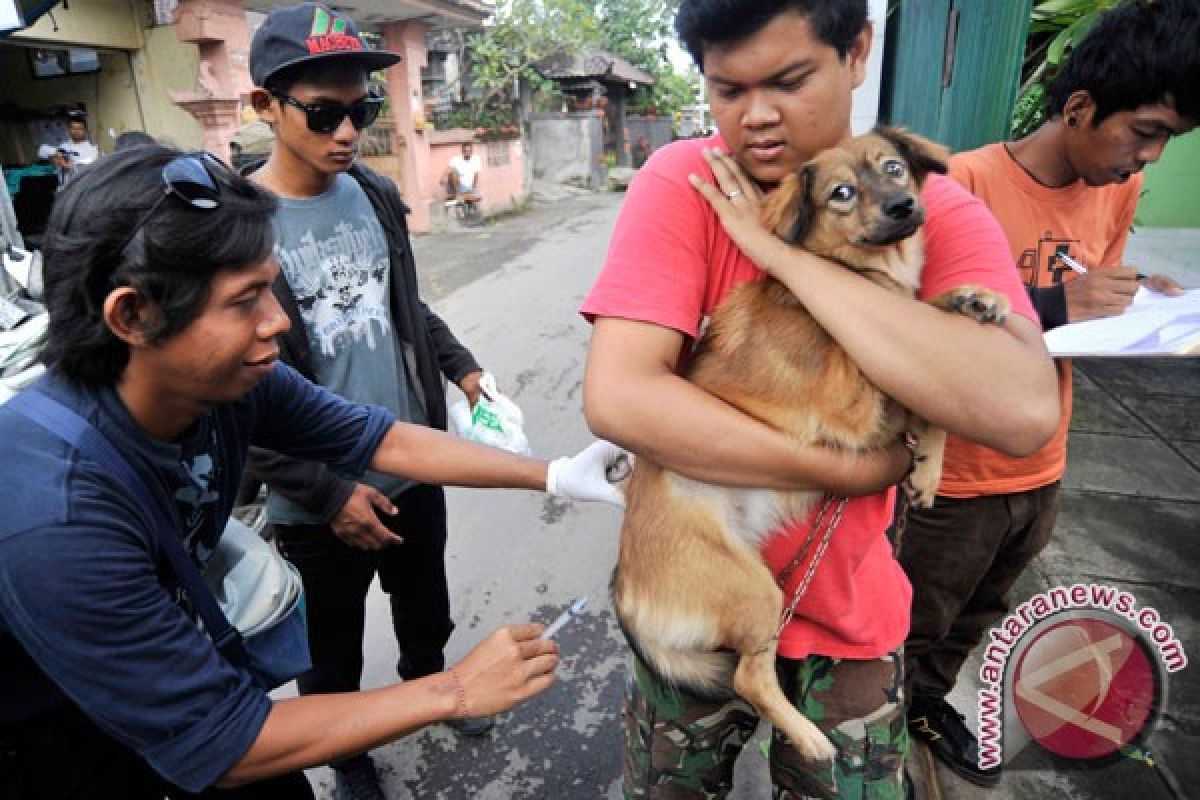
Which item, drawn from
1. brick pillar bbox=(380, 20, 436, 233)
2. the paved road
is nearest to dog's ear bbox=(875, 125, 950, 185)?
the paved road

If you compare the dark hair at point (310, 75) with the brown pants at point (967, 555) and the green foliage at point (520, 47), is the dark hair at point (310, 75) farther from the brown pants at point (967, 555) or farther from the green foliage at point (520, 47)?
the green foliage at point (520, 47)

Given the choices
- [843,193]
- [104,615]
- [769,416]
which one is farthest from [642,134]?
[104,615]

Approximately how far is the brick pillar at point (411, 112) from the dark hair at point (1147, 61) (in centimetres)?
1205

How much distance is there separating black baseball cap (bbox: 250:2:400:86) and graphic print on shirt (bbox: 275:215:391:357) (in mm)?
480

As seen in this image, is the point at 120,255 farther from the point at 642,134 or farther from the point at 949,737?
the point at 642,134

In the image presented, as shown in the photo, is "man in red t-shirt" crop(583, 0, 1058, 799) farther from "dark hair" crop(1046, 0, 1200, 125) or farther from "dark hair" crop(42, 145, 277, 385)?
"dark hair" crop(1046, 0, 1200, 125)

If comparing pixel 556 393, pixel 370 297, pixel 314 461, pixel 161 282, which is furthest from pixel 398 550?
pixel 556 393

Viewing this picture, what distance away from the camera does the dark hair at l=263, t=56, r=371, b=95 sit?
2.16 m

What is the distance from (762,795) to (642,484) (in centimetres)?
145

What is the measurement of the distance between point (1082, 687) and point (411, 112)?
44.3 ft

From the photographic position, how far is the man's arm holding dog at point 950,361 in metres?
1.21

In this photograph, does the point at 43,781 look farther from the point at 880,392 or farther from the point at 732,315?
the point at 880,392

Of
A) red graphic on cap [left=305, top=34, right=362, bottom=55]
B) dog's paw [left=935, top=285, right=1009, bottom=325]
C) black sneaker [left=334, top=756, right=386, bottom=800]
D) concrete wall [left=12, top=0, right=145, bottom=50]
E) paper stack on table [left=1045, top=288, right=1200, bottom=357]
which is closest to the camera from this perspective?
dog's paw [left=935, top=285, right=1009, bottom=325]

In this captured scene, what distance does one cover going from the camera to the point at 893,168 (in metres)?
1.51
